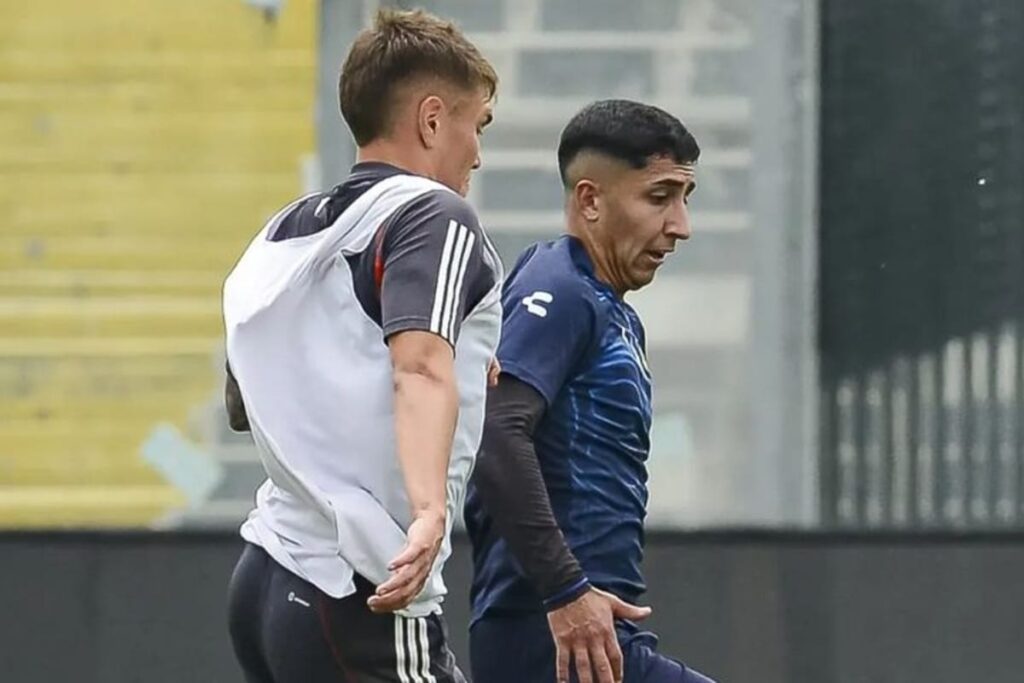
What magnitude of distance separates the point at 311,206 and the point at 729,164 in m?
3.06

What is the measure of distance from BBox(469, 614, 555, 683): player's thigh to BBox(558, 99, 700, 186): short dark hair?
892 mm

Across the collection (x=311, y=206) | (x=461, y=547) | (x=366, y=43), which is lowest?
(x=461, y=547)

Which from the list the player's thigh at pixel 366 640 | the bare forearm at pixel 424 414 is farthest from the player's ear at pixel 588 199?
the player's thigh at pixel 366 640

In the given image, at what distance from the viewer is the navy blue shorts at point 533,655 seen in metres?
4.36

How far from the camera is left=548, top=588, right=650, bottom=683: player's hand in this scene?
13.7 feet

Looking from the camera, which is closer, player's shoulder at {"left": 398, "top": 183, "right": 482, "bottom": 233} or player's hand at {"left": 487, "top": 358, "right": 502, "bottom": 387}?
player's shoulder at {"left": 398, "top": 183, "right": 482, "bottom": 233}

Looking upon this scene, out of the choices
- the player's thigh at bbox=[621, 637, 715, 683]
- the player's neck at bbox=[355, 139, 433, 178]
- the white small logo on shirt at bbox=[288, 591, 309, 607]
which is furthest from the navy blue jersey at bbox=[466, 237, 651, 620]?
the white small logo on shirt at bbox=[288, 591, 309, 607]

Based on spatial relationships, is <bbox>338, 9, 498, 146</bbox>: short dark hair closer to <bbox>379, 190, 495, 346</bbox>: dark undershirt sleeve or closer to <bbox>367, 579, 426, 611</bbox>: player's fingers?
<bbox>379, 190, 495, 346</bbox>: dark undershirt sleeve

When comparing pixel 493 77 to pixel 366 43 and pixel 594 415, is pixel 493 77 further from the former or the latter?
pixel 594 415

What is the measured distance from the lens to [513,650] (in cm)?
439

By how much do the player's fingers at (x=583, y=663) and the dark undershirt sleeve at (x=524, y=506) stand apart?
88 mm

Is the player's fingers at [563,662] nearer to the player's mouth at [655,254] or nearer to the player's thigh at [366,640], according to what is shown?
the player's thigh at [366,640]

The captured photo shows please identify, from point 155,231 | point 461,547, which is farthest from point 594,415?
point 155,231

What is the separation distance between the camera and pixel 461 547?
255 inches
